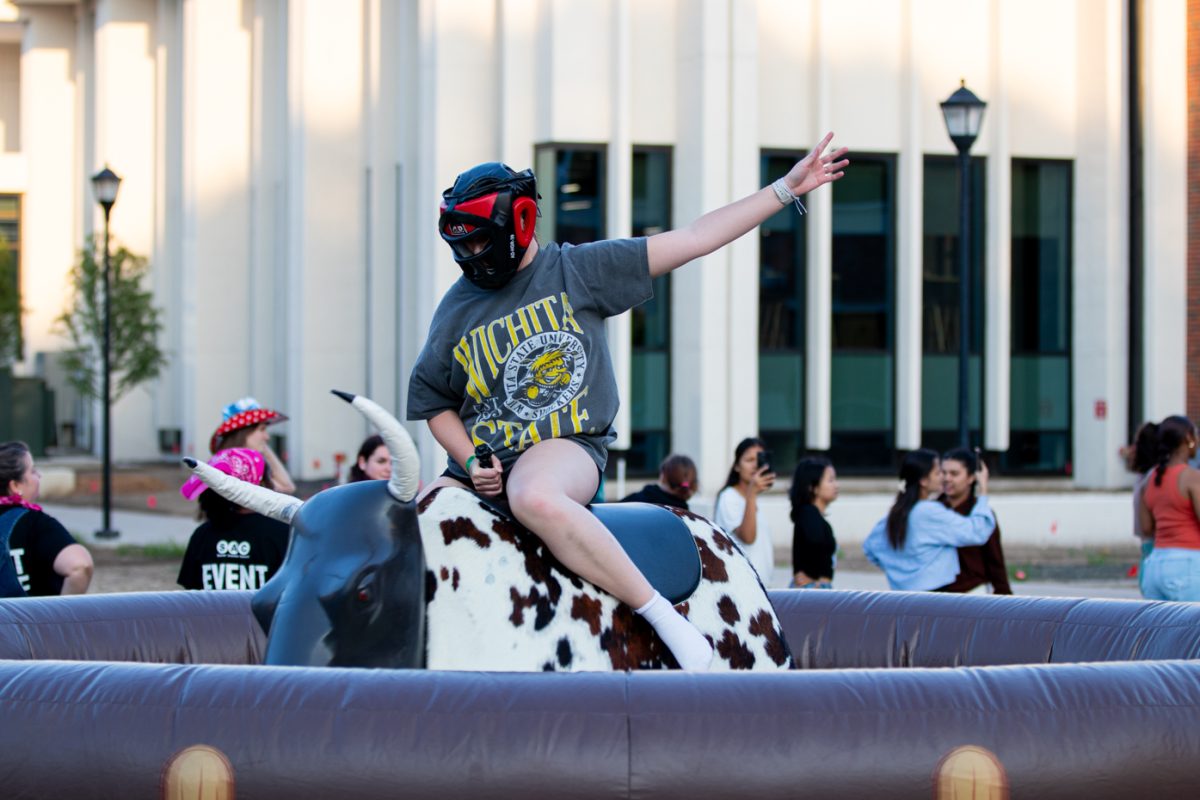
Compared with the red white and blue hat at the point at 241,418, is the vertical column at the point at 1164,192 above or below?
above

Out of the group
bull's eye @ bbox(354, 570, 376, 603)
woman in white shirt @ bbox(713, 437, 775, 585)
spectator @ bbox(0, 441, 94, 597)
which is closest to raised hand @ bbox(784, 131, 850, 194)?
bull's eye @ bbox(354, 570, 376, 603)

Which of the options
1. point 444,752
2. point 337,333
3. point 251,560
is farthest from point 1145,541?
point 337,333

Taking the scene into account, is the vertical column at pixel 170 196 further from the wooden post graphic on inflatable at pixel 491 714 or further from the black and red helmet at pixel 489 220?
the wooden post graphic on inflatable at pixel 491 714

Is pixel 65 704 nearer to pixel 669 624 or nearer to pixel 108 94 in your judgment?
pixel 669 624

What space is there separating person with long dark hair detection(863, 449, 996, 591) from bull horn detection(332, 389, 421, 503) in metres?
4.86

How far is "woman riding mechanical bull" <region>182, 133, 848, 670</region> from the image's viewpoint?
4906mm

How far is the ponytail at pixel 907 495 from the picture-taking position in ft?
29.9

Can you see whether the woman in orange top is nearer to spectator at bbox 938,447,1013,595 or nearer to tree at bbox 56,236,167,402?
spectator at bbox 938,447,1013,595

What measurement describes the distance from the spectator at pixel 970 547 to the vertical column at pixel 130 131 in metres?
31.6

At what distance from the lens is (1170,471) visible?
9.62m

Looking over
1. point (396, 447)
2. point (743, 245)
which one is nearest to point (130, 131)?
point (743, 245)

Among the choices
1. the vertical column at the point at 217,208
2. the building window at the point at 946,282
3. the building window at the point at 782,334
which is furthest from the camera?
the vertical column at the point at 217,208

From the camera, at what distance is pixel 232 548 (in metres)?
7.52

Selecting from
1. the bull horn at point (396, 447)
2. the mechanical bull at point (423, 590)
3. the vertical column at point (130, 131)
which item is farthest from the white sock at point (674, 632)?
the vertical column at point (130, 131)
